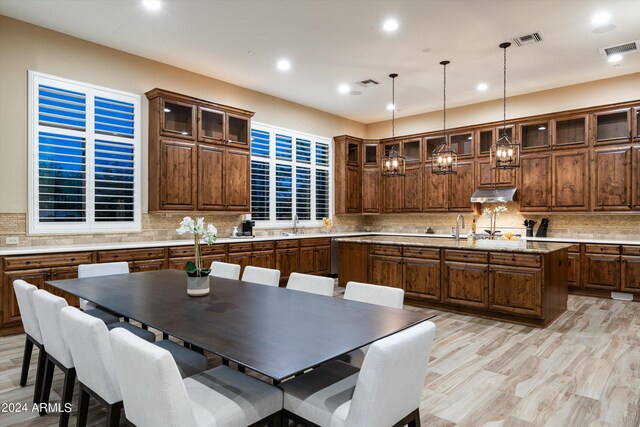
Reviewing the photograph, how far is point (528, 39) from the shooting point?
5.02 m

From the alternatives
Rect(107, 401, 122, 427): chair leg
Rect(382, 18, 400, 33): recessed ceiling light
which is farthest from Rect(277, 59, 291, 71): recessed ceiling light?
Rect(107, 401, 122, 427): chair leg

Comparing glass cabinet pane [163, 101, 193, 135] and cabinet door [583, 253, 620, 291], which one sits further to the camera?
cabinet door [583, 253, 620, 291]

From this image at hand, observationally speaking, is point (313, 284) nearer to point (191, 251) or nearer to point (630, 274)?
point (191, 251)

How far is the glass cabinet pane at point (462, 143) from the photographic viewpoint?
7.90 meters

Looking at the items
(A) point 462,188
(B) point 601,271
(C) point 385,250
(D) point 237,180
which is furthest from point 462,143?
(D) point 237,180

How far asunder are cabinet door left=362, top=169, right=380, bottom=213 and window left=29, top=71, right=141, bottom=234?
508 cm

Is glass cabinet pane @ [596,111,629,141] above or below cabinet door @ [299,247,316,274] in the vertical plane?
above

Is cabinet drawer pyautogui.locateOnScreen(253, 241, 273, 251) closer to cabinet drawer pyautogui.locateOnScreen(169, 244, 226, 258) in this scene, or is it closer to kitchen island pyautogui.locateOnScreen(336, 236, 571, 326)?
cabinet drawer pyautogui.locateOnScreen(169, 244, 226, 258)

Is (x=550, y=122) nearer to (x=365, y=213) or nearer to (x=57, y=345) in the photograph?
(x=365, y=213)

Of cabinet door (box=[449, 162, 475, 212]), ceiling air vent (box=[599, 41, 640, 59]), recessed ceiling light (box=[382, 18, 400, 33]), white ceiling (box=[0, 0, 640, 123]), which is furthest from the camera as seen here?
cabinet door (box=[449, 162, 475, 212])

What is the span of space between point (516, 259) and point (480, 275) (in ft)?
1.61

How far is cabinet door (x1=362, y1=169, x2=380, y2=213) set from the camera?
29.8ft

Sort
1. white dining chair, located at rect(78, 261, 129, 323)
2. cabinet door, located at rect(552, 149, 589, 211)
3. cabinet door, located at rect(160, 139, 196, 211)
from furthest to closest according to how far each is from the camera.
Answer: cabinet door, located at rect(552, 149, 589, 211) → cabinet door, located at rect(160, 139, 196, 211) → white dining chair, located at rect(78, 261, 129, 323)

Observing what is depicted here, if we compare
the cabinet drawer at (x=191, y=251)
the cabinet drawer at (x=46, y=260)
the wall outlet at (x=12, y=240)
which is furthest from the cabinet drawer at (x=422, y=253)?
the wall outlet at (x=12, y=240)
